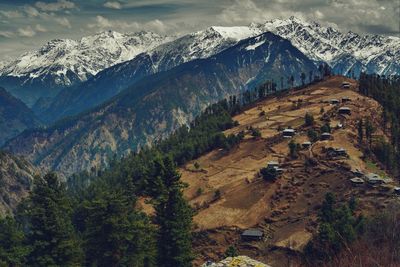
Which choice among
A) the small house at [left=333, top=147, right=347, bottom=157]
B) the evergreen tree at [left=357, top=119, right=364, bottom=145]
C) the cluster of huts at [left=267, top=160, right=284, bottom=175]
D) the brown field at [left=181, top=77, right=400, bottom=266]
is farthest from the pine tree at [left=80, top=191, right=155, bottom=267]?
the evergreen tree at [left=357, top=119, right=364, bottom=145]

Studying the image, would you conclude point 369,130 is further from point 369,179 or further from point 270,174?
point 270,174

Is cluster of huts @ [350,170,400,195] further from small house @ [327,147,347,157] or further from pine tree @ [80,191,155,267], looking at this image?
pine tree @ [80,191,155,267]

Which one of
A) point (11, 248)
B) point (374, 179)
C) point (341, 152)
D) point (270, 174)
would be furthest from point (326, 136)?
point (11, 248)

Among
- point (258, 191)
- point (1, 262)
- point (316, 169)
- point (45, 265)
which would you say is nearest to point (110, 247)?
point (45, 265)

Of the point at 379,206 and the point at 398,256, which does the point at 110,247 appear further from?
the point at 379,206

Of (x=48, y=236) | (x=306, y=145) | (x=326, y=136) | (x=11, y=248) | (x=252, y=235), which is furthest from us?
(x=326, y=136)

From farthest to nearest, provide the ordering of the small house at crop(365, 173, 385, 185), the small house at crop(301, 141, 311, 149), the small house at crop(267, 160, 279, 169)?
1. the small house at crop(301, 141, 311, 149)
2. the small house at crop(267, 160, 279, 169)
3. the small house at crop(365, 173, 385, 185)
